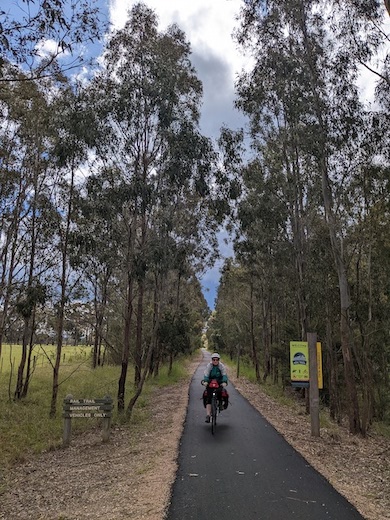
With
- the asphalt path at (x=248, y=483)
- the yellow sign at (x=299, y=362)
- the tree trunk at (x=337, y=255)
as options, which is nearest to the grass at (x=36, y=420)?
the asphalt path at (x=248, y=483)

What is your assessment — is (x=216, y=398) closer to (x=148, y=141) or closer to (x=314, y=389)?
(x=314, y=389)

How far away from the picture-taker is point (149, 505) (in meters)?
5.52

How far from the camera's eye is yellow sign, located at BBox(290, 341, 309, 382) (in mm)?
10562

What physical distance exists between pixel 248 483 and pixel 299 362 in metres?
4.66

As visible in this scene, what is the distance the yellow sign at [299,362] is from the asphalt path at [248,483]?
4.84 feet

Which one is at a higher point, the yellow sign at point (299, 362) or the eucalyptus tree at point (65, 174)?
the eucalyptus tree at point (65, 174)

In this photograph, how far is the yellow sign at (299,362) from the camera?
10.6 meters

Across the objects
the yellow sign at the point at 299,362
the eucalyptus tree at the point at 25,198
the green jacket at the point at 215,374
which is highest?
the eucalyptus tree at the point at 25,198

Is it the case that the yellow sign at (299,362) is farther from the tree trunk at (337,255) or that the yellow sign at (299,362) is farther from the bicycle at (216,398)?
the tree trunk at (337,255)

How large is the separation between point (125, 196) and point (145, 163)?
4.54 feet

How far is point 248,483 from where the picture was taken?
20.9 ft

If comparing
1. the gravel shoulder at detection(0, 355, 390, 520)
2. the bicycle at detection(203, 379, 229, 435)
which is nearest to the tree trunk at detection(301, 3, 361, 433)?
the gravel shoulder at detection(0, 355, 390, 520)

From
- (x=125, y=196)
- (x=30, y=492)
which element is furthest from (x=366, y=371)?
(x=30, y=492)

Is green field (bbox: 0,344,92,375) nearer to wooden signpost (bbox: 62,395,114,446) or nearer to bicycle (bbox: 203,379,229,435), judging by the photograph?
wooden signpost (bbox: 62,395,114,446)
